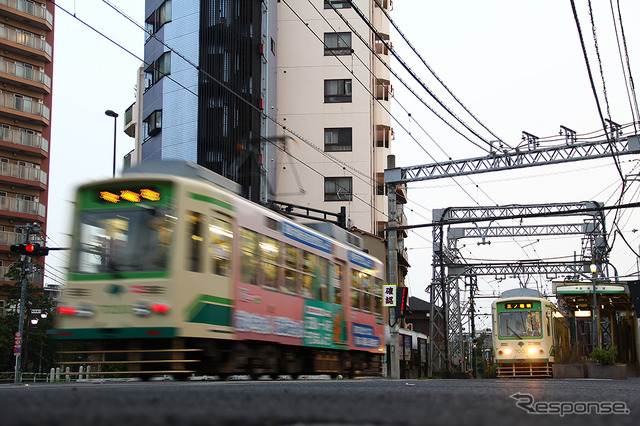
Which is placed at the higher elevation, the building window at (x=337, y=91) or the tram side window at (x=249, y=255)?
the building window at (x=337, y=91)

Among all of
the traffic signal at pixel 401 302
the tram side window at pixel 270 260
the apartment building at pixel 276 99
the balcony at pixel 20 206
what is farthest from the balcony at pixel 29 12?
the tram side window at pixel 270 260

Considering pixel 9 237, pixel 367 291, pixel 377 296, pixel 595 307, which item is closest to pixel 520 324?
pixel 595 307

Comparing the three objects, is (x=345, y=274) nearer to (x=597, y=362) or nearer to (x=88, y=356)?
(x=88, y=356)

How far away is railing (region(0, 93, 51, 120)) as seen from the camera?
49625 millimetres

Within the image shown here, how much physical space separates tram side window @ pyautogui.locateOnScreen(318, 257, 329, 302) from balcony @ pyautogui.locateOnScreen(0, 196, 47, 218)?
120 ft

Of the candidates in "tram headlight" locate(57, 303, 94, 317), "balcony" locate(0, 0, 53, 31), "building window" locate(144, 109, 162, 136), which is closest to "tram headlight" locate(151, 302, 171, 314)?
"tram headlight" locate(57, 303, 94, 317)

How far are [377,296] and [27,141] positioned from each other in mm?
36256

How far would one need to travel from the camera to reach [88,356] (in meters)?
12.8

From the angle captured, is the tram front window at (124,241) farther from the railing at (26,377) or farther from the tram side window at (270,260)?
the railing at (26,377)

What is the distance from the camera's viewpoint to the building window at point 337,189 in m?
43.9

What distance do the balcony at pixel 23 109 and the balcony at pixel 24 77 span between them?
2.98 feet

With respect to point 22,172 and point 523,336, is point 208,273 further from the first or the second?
point 22,172

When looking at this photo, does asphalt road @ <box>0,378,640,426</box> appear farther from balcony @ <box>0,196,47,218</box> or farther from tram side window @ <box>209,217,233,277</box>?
balcony @ <box>0,196,47,218</box>

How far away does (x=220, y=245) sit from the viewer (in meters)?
12.9
